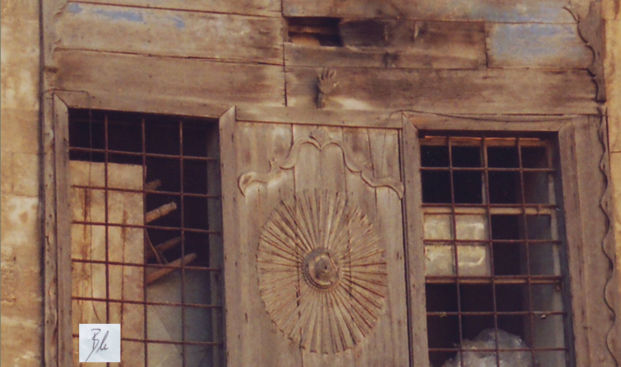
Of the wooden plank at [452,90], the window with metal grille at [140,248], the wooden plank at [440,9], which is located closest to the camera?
the window with metal grille at [140,248]

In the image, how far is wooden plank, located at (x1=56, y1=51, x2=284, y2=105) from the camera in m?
12.6

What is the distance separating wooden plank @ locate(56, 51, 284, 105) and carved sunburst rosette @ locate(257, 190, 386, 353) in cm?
94

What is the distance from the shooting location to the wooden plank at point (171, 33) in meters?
12.7

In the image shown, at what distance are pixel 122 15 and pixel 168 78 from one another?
1.99ft

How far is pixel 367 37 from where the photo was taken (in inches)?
535

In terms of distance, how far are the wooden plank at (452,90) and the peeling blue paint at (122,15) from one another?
129cm

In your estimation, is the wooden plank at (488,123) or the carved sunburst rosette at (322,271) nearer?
the carved sunburst rosette at (322,271)

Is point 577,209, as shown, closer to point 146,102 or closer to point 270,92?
point 270,92

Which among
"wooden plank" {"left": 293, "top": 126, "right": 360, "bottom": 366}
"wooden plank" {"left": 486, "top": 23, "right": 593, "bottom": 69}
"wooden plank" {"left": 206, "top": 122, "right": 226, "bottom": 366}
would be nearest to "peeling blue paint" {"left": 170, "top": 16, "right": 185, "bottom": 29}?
"wooden plank" {"left": 206, "top": 122, "right": 226, "bottom": 366}

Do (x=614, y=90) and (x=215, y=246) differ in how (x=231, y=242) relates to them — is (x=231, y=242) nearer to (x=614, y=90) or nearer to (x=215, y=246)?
(x=215, y=246)

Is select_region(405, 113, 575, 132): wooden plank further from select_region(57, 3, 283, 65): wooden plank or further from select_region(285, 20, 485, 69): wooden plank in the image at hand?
select_region(57, 3, 283, 65): wooden plank

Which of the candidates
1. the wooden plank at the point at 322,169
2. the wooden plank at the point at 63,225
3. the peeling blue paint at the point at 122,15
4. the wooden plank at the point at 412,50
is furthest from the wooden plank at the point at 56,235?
the wooden plank at the point at 412,50

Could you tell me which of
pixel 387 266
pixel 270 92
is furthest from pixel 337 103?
pixel 387 266

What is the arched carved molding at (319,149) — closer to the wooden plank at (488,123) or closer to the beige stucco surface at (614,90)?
the wooden plank at (488,123)
